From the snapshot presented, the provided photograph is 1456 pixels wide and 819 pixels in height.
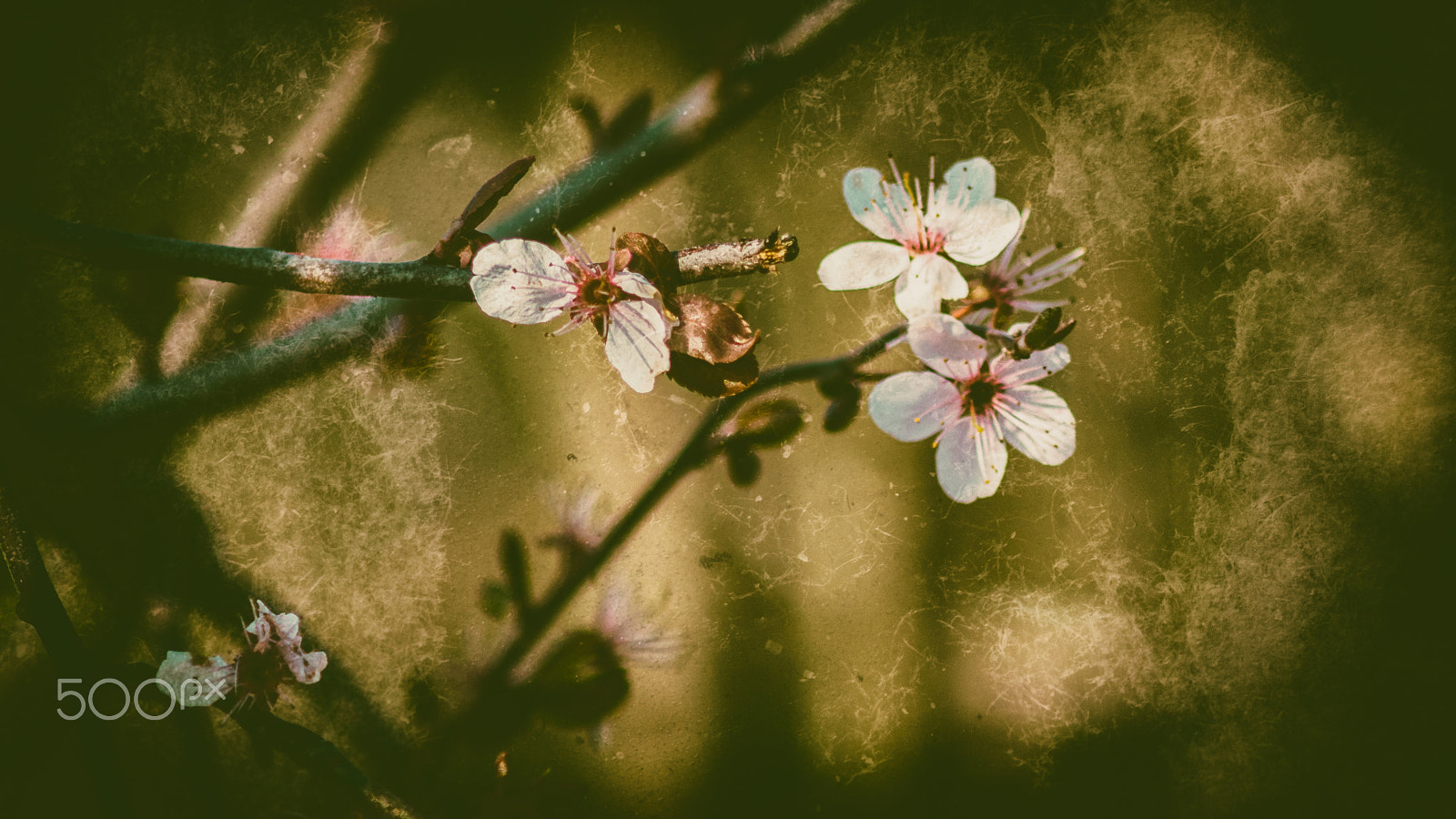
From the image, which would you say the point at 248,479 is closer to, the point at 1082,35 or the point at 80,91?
the point at 80,91

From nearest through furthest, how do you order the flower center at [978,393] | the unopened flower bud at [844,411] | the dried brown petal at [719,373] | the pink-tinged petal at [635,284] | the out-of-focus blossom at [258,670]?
the pink-tinged petal at [635,284]
the dried brown petal at [719,373]
the flower center at [978,393]
the out-of-focus blossom at [258,670]
the unopened flower bud at [844,411]

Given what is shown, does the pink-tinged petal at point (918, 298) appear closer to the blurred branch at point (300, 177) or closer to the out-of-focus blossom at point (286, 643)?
the blurred branch at point (300, 177)

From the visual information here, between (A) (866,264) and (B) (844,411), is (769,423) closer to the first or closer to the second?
(B) (844,411)

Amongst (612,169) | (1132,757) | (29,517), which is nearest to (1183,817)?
(1132,757)

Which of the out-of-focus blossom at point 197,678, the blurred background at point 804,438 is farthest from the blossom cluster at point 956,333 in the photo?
the out-of-focus blossom at point 197,678

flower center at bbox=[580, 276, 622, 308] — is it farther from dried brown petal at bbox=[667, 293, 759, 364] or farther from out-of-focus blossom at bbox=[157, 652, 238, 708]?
out-of-focus blossom at bbox=[157, 652, 238, 708]

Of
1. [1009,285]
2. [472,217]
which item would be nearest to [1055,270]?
[1009,285]

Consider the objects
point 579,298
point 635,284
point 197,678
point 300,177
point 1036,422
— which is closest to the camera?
point 635,284
